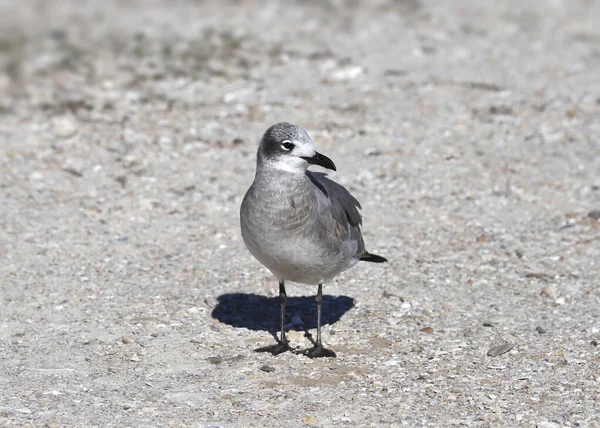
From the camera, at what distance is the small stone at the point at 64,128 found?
513 inches

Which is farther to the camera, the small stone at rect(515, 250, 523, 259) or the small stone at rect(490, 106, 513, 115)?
the small stone at rect(490, 106, 513, 115)

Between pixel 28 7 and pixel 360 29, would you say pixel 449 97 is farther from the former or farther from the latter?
pixel 28 7

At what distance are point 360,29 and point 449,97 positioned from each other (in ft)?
12.8

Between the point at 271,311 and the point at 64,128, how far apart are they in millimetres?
5384

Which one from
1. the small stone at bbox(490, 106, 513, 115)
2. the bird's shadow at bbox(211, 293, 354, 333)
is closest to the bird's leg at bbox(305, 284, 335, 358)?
the bird's shadow at bbox(211, 293, 354, 333)

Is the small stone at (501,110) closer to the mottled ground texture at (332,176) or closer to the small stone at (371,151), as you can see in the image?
the mottled ground texture at (332,176)

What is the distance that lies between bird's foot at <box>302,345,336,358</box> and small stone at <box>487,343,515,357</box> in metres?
1.25

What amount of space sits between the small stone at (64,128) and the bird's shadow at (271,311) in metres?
4.92

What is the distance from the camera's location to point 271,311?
8.95 meters

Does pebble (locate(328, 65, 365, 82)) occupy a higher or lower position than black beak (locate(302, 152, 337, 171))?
lower

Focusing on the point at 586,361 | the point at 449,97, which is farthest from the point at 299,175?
the point at 449,97

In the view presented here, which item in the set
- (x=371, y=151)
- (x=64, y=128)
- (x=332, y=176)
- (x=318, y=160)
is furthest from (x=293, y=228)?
(x=64, y=128)

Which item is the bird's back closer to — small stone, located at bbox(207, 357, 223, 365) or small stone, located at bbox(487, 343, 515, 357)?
small stone, located at bbox(207, 357, 223, 365)

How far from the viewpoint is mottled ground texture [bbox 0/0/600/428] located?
24.1 ft
